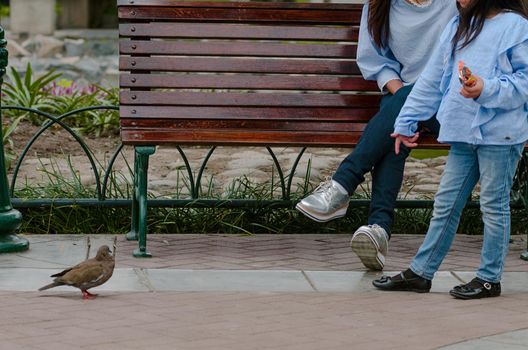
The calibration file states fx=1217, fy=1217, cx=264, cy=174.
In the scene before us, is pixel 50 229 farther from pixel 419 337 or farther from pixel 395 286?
pixel 419 337

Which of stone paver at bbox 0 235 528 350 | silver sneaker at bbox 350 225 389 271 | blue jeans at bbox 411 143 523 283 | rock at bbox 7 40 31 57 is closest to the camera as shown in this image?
stone paver at bbox 0 235 528 350

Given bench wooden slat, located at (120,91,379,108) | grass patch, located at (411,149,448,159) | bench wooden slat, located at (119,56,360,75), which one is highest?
bench wooden slat, located at (119,56,360,75)

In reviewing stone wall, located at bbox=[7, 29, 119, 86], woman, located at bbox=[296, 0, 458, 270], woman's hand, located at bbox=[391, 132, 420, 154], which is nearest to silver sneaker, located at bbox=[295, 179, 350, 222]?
woman, located at bbox=[296, 0, 458, 270]

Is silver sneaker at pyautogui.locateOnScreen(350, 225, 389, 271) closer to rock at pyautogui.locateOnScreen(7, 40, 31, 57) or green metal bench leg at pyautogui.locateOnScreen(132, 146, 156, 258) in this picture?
green metal bench leg at pyautogui.locateOnScreen(132, 146, 156, 258)

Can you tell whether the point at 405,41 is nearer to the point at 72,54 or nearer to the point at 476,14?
the point at 476,14

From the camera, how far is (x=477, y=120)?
5203 mm

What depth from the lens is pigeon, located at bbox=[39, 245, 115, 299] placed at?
5238 mm

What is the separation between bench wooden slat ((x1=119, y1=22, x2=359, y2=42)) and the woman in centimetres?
42

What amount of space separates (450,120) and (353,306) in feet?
2.99

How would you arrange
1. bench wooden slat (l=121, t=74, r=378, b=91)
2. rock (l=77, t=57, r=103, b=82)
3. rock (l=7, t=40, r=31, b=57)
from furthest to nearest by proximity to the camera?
rock (l=7, t=40, r=31, b=57)
rock (l=77, t=57, r=103, b=82)
bench wooden slat (l=121, t=74, r=378, b=91)

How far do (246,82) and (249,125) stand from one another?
0.26m

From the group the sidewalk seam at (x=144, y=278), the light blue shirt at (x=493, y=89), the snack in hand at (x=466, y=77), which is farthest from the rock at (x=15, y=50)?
the snack in hand at (x=466, y=77)

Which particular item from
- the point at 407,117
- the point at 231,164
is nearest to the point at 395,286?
the point at 407,117

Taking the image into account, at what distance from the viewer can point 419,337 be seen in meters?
4.68
